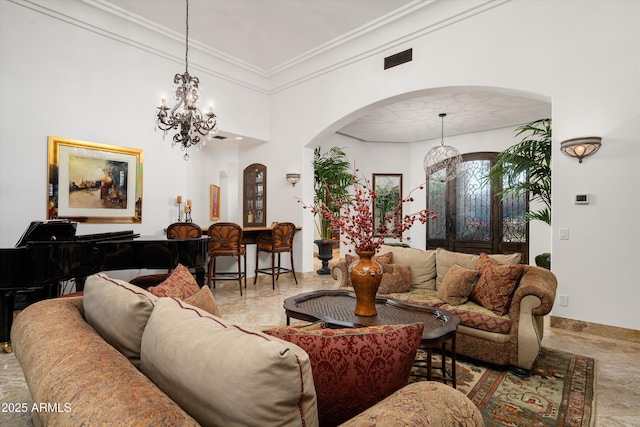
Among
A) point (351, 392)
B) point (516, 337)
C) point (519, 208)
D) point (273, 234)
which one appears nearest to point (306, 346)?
point (351, 392)

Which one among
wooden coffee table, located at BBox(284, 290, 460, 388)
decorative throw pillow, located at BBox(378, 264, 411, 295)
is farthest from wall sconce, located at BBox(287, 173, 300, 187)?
wooden coffee table, located at BBox(284, 290, 460, 388)

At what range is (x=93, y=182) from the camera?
14.4 ft

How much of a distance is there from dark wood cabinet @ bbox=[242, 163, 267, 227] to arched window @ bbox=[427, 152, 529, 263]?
449 cm

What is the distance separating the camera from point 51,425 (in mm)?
757

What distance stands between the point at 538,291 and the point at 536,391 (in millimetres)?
665

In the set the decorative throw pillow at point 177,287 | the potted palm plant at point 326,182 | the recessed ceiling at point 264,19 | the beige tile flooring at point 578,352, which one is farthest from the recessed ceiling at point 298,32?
the decorative throw pillow at point 177,287

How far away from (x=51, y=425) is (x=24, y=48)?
4857 millimetres

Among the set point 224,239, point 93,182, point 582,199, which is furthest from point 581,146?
point 93,182

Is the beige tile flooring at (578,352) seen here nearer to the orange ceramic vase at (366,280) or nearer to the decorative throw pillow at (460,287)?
the decorative throw pillow at (460,287)

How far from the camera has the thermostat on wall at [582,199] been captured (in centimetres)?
339

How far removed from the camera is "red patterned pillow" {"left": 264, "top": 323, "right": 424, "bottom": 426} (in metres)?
0.93

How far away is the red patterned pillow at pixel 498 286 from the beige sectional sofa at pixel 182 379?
1.97m

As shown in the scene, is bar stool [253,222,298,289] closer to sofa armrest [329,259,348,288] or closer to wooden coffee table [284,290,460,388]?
sofa armrest [329,259,348,288]

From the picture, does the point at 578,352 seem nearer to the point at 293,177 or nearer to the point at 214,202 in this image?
the point at 293,177
